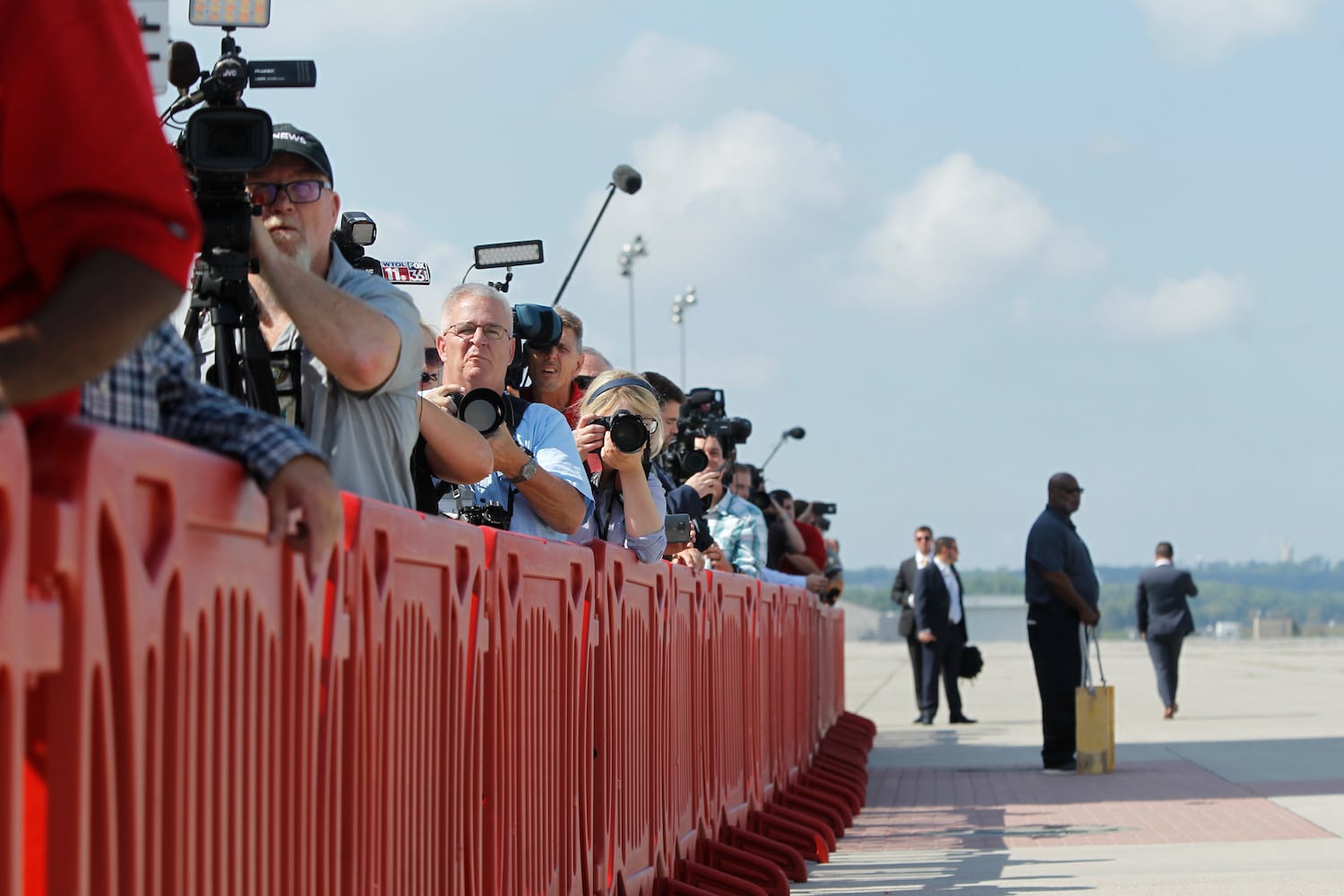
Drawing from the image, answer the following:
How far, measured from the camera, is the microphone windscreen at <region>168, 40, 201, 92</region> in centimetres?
504

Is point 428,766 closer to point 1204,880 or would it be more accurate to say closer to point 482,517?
point 482,517

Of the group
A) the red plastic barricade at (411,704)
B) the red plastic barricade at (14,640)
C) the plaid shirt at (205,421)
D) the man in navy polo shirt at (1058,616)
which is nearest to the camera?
the red plastic barricade at (14,640)

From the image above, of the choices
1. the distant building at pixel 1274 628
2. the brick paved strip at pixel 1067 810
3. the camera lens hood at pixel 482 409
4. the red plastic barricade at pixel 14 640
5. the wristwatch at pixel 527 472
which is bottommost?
the distant building at pixel 1274 628

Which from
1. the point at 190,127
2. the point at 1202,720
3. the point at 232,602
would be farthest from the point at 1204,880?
the point at 1202,720

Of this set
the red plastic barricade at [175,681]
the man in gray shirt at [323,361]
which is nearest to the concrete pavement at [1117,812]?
the man in gray shirt at [323,361]

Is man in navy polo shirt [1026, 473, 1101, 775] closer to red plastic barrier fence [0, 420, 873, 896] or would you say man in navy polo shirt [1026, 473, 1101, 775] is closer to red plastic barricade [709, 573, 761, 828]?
red plastic barricade [709, 573, 761, 828]

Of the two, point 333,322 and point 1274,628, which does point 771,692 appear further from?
point 1274,628

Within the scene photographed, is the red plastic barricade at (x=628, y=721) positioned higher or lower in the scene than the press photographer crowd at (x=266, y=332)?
lower

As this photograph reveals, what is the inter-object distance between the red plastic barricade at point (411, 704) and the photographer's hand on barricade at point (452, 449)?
77 centimetres

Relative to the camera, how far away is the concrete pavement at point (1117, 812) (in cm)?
783

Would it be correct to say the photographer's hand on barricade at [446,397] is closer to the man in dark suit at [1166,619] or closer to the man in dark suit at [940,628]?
the man in dark suit at [940,628]

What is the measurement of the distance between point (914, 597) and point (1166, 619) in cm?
299

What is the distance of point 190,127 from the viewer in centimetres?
396

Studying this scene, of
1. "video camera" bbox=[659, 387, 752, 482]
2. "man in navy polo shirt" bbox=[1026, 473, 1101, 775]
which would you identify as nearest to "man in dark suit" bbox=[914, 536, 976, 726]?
"man in navy polo shirt" bbox=[1026, 473, 1101, 775]
